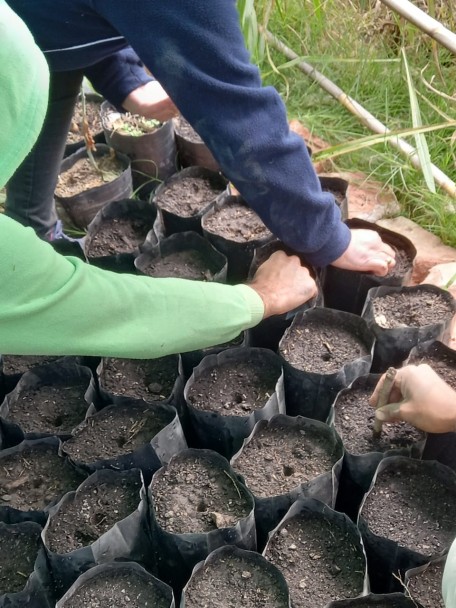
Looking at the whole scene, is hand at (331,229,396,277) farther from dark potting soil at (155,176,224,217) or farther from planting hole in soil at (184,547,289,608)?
planting hole in soil at (184,547,289,608)

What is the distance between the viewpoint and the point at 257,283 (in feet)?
4.67

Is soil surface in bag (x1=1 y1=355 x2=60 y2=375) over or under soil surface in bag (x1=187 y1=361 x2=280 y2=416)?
under

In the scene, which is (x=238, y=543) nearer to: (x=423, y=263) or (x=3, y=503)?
(x=3, y=503)

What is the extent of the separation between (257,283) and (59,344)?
0.52 meters

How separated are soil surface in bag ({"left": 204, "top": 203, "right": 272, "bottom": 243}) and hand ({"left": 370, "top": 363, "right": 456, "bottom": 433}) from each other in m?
0.70

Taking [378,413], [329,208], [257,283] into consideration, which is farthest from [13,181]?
[378,413]

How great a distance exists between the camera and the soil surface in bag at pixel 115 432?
1396 millimetres

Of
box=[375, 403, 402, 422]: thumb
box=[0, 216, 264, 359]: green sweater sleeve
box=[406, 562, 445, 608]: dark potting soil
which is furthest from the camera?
box=[375, 403, 402, 422]: thumb

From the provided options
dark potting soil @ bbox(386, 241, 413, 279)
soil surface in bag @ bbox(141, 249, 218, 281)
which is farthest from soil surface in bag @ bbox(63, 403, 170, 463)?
dark potting soil @ bbox(386, 241, 413, 279)

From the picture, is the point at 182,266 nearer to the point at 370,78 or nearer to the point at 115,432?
the point at 115,432

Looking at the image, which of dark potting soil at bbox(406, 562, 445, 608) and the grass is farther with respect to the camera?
the grass

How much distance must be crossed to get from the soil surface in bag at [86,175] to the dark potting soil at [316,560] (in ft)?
4.32

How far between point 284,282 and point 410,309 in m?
0.35

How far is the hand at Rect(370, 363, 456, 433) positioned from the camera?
46.2 inches
